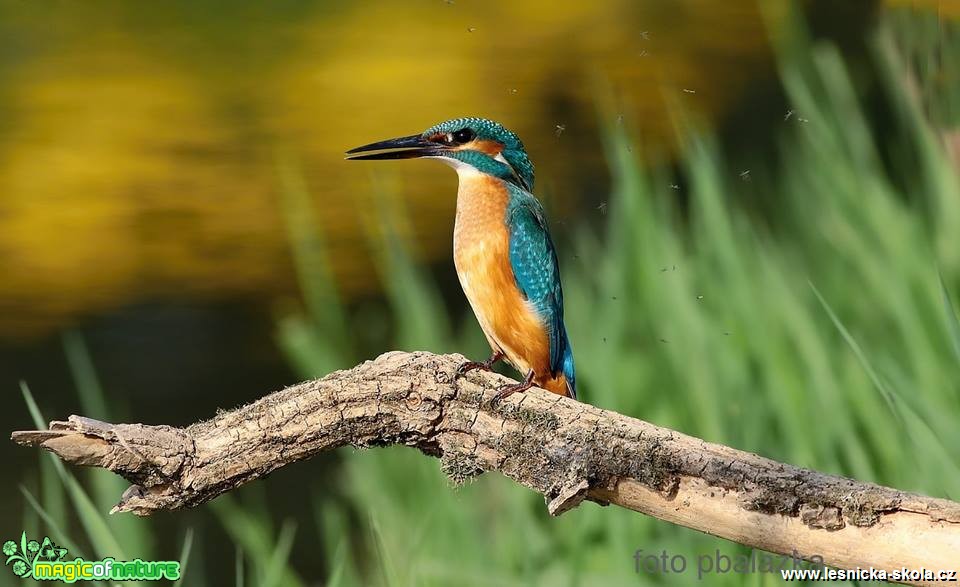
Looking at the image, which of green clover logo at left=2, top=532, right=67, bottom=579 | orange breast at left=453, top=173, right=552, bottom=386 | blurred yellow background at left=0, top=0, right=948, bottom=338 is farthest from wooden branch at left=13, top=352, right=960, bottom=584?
blurred yellow background at left=0, top=0, right=948, bottom=338

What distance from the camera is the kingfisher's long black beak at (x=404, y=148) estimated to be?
3.85ft

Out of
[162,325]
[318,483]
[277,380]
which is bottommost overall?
[318,483]

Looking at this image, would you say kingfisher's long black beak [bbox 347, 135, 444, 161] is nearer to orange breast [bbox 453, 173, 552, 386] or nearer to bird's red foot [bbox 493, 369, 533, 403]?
orange breast [bbox 453, 173, 552, 386]

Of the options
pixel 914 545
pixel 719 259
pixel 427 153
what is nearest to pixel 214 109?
pixel 719 259

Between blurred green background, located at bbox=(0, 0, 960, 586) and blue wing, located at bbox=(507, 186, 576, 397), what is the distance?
1.22ft

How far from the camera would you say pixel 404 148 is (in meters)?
1.20

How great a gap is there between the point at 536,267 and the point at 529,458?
0.31 m

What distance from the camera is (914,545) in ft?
2.94

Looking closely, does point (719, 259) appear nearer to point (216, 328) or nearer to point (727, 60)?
point (216, 328)

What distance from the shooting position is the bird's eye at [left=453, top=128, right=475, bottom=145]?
1.25 metres

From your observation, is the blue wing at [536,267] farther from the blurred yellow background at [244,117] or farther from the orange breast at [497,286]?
the blurred yellow background at [244,117]

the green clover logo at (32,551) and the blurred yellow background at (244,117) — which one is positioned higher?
the blurred yellow background at (244,117)

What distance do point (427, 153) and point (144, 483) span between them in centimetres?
47

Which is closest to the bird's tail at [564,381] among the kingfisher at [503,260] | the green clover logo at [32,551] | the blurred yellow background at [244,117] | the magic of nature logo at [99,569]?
the kingfisher at [503,260]
